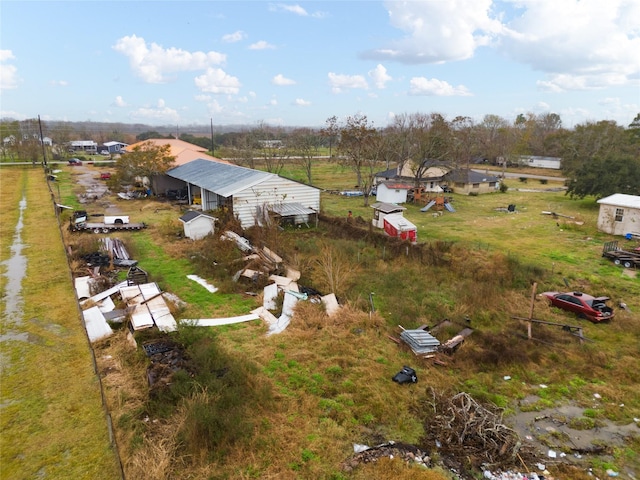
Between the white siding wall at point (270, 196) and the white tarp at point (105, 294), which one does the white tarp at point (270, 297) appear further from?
the white siding wall at point (270, 196)

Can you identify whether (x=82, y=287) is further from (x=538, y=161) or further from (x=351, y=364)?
(x=538, y=161)

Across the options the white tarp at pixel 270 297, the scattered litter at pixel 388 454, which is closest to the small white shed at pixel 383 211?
the white tarp at pixel 270 297

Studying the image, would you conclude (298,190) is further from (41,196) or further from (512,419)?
(41,196)

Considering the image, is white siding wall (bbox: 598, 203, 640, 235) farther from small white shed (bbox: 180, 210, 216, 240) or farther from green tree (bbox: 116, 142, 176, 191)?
green tree (bbox: 116, 142, 176, 191)

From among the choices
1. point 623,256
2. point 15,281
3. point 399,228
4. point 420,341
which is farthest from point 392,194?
point 15,281

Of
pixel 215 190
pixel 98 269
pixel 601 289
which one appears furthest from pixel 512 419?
pixel 215 190

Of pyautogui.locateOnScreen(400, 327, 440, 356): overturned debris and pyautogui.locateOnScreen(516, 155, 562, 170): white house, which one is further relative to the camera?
pyautogui.locateOnScreen(516, 155, 562, 170): white house

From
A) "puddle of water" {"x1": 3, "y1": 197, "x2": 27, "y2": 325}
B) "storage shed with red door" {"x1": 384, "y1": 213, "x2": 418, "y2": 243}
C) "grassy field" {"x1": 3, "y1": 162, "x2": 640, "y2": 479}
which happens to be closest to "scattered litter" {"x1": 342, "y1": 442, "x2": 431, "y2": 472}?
"grassy field" {"x1": 3, "y1": 162, "x2": 640, "y2": 479}
